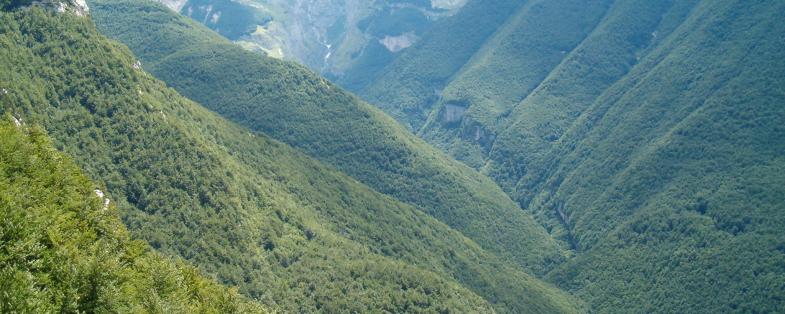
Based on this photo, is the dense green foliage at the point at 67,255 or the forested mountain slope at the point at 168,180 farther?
the forested mountain slope at the point at 168,180

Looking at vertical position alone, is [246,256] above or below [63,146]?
below

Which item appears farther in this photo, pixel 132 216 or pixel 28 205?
pixel 132 216

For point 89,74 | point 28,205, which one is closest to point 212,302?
point 28,205

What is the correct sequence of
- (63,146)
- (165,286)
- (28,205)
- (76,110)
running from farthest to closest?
(76,110)
(63,146)
(165,286)
(28,205)

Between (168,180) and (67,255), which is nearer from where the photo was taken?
(67,255)

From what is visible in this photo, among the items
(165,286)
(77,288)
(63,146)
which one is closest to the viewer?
(77,288)

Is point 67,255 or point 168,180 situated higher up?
point 67,255

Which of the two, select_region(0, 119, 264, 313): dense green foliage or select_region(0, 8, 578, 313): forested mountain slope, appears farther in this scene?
select_region(0, 8, 578, 313): forested mountain slope

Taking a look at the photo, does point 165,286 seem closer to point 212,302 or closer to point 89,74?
point 212,302
